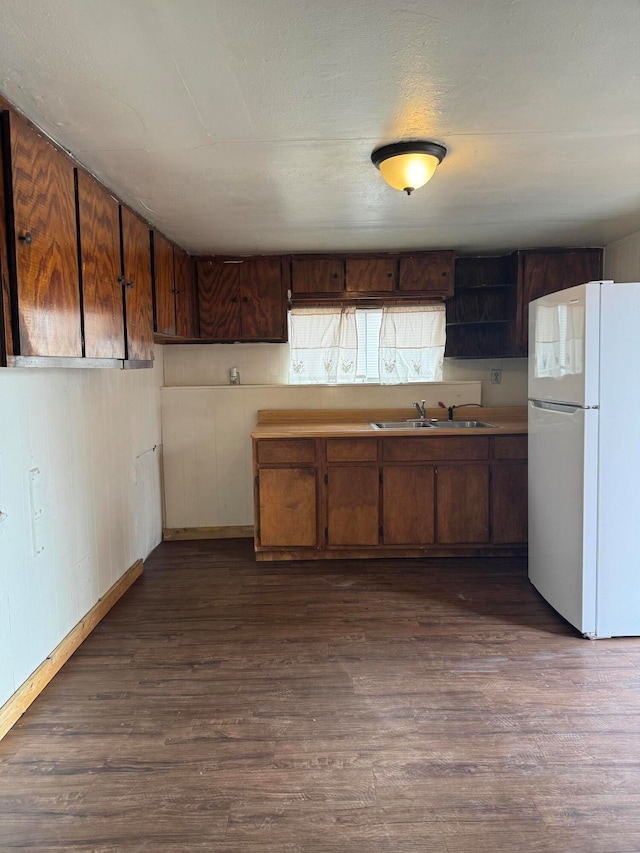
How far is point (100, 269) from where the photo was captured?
7.42ft

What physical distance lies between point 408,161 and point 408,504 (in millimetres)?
2249

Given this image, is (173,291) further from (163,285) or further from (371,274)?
(371,274)

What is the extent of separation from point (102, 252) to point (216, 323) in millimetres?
1661

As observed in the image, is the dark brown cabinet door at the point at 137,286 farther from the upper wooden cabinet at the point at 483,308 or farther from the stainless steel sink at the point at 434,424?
the upper wooden cabinet at the point at 483,308

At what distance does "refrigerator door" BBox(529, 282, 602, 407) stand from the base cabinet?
77cm

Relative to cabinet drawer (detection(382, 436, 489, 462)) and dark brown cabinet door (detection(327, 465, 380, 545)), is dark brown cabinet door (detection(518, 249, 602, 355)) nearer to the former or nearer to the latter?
cabinet drawer (detection(382, 436, 489, 462))

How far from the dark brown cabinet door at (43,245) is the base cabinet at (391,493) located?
1827 millimetres

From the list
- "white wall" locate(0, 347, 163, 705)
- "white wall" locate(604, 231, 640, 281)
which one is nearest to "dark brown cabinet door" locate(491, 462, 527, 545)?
"white wall" locate(604, 231, 640, 281)

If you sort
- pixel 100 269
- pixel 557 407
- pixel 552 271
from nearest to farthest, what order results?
1. pixel 100 269
2. pixel 557 407
3. pixel 552 271

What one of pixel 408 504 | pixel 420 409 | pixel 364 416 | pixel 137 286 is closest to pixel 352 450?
pixel 408 504

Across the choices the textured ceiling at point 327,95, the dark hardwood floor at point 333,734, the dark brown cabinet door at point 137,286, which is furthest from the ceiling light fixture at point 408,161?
the dark hardwood floor at point 333,734

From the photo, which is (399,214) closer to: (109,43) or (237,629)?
(109,43)

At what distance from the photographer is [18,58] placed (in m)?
1.40

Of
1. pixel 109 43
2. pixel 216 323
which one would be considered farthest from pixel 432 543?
pixel 109 43
